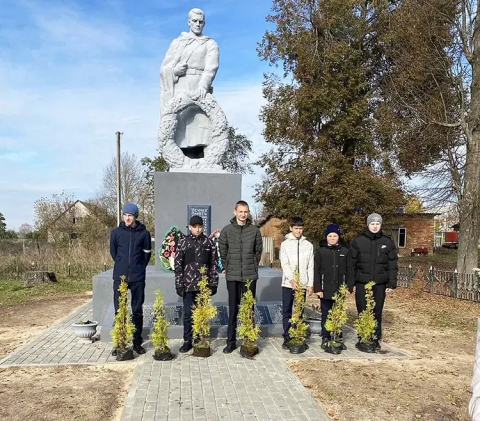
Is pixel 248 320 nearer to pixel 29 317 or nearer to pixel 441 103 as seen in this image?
pixel 29 317

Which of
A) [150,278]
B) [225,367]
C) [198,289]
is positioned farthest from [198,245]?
[150,278]

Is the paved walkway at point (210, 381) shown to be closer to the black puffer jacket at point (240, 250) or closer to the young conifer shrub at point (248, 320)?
the young conifer shrub at point (248, 320)

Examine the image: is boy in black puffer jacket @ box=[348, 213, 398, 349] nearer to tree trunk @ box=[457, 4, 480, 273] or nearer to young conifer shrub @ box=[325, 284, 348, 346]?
young conifer shrub @ box=[325, 284, 348, 346]

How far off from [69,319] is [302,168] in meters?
10.9

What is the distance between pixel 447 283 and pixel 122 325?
9.34m

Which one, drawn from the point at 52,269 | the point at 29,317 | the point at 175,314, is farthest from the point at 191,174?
the point at 52,269

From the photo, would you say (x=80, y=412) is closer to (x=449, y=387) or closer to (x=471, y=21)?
(x=449, y=387)

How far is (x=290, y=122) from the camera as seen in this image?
56.9 feet

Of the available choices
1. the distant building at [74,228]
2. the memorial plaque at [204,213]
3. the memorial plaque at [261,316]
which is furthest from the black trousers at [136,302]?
the distant building at [74,228]

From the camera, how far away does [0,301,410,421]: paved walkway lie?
146 inches

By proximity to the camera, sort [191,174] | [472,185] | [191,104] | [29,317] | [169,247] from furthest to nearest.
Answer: [472,185]
[29,317]
[191,104]
[191,174]
[169,247]

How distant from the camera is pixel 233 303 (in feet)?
17.8

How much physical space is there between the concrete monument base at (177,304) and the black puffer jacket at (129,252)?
949mm

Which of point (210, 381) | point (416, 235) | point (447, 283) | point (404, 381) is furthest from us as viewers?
point (416, 235)
